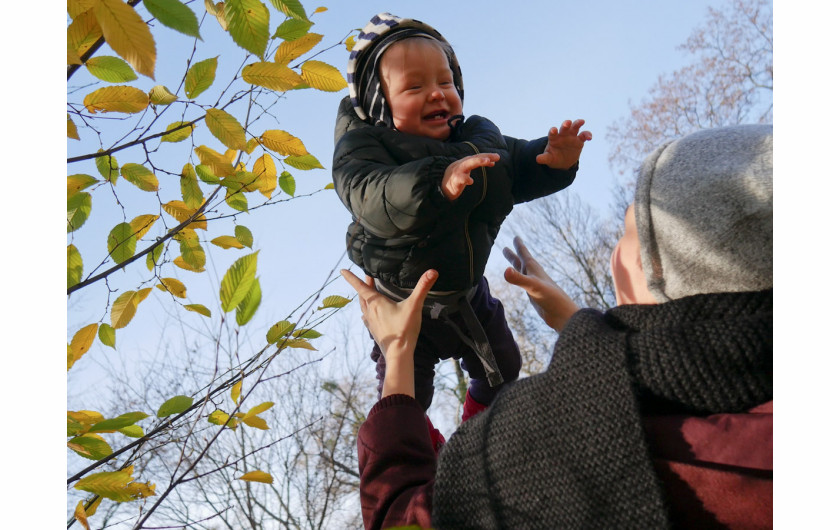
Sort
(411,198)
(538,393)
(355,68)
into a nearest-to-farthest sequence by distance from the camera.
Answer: (538,393) < (411,198) < (355,68)

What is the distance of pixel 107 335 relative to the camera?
1471mm

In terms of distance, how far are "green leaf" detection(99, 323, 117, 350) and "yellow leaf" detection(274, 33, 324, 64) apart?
0.77 metres

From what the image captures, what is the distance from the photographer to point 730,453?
0.88 metres

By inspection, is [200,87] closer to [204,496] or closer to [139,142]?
[139,142]

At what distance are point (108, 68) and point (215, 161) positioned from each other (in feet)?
1.47

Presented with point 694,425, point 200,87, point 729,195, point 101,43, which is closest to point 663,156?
point 729,195

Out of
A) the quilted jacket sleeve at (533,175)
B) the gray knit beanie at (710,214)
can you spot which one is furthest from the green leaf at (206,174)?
the gray knit beanie at (710,214)

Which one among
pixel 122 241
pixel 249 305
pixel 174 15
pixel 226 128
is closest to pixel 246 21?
pixel 174 15

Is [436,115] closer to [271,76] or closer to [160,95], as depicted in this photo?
[271,76]

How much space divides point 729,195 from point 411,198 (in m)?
0.73

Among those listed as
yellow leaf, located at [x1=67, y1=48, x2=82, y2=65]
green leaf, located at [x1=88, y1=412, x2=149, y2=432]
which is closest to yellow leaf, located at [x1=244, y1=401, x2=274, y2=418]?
green leaf, located at [x1=88, y1=412, x2=149, y2=432]

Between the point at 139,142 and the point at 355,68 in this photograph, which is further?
the point at 355,68

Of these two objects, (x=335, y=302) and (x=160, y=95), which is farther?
(x=335, y=302)

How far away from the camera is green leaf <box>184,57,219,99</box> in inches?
51.2
